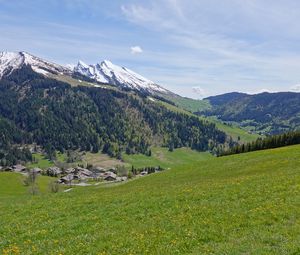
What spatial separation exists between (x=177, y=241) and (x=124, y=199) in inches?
652

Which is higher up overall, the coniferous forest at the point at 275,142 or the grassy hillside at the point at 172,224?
the coniferous forest at the point at 275,142

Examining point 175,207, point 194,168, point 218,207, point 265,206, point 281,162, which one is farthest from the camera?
point 194,168

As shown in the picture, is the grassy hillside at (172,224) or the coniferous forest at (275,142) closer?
the grassy hillside at (172,224)

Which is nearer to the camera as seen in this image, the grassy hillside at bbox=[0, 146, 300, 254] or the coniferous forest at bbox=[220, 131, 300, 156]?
the grassy hillside at bbox=[0, 146, 300, 254]

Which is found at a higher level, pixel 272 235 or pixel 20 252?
pixel 272 235

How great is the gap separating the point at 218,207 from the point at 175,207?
3.56m

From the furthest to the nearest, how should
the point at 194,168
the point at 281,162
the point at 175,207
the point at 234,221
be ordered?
the point at 194,168, the point at 281,162, the point at 175,207, the point at 234,221

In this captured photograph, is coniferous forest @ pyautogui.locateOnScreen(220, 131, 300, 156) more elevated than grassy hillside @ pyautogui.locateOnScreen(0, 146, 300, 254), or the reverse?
coniferous forest @ pyautogui.locateOnScreen(220, 131, 300, 156)

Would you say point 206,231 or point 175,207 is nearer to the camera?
point 206,231

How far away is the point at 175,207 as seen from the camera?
2922 centimetres

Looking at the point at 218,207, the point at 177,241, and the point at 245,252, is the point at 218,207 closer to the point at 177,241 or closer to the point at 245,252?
the point at 177,241

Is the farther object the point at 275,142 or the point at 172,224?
the point at 275,142

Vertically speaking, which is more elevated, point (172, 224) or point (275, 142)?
point (275, 142)

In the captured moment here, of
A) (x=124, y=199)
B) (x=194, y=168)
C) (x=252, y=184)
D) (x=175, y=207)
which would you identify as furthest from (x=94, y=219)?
(x=194, y=168)
